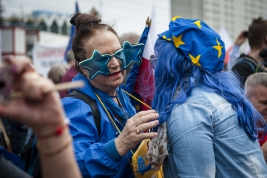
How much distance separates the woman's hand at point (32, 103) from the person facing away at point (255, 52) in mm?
3331

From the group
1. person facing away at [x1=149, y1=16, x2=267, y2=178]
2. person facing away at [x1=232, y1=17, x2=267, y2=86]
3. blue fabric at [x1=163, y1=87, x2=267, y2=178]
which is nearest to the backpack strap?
person facing away at [x1=149, y1=16, x2=267, y2=178]

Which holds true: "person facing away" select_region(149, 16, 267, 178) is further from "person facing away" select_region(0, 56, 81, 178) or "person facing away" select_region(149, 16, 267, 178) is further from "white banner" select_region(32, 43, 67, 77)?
"white banner" select_region(32, 43, 67, 77)

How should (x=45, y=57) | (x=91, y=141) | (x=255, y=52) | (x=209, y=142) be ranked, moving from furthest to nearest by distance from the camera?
(x=45, y=57) < (x=255, y=52) < (x=91, y=141) < (x=209, y=142)

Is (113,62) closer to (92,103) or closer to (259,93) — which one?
(92,103)

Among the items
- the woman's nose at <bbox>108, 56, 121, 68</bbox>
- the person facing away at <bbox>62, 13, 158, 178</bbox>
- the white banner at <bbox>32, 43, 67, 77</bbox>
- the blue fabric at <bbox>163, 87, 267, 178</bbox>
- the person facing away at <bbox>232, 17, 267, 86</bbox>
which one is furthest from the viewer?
the white banner at <bbox>32, 43, 67, 77</bbox>

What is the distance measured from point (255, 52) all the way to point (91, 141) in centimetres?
287

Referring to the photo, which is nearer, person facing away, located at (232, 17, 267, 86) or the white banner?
person facing away, located at (232, 17, 267, 86)

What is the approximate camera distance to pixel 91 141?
2.09 meters

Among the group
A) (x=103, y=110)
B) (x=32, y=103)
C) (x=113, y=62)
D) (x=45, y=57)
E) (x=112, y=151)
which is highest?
(x=32, y=103)

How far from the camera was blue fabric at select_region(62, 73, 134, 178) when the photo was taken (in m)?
1.98

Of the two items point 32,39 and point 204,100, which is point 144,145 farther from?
point 32,39

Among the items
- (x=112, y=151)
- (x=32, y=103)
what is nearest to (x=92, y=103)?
(x=112, y=151)

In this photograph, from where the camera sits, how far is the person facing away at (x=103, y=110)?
1.96 metres

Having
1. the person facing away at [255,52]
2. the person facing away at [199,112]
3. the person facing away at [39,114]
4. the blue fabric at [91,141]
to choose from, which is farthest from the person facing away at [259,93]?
the person facing away at [39,114]
